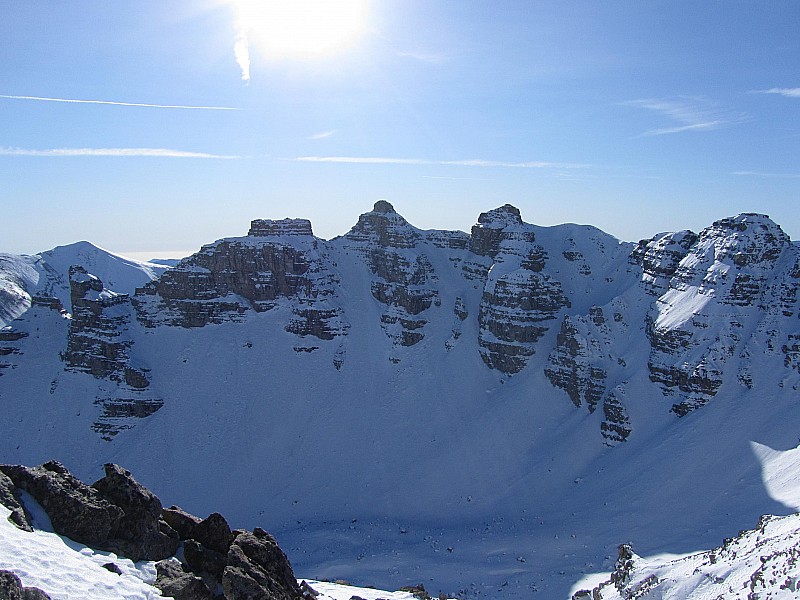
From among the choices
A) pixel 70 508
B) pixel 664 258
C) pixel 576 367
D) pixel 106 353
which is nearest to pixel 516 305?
pixel 576 367

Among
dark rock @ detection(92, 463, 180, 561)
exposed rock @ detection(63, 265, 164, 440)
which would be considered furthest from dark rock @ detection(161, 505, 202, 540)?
exposed rock @ detection(63, 265, 164, 440)

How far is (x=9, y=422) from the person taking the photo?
96.8m

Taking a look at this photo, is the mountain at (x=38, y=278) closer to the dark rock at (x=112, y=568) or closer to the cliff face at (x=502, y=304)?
the cliff face at (x=502, y=304)

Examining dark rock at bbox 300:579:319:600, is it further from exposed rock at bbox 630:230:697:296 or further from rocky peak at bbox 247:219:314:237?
rocky peak at bbox 247:219:314:237

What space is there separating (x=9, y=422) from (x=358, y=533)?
65652mm

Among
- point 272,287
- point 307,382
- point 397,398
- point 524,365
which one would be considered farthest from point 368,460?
→ point 272,287

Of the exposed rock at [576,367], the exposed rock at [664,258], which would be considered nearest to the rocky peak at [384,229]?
the exposed rock at [576,367]

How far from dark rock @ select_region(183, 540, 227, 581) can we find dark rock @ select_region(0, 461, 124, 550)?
314cm

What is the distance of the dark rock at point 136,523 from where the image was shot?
23531 millimetres

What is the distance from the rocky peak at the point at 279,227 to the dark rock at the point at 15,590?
356 ft

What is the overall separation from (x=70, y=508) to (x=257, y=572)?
7764 millimetres

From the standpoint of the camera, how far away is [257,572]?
23328mm

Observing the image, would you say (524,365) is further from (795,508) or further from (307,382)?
(795,508)

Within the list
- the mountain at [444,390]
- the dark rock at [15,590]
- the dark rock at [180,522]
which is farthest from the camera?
the mountain at [444,390]
